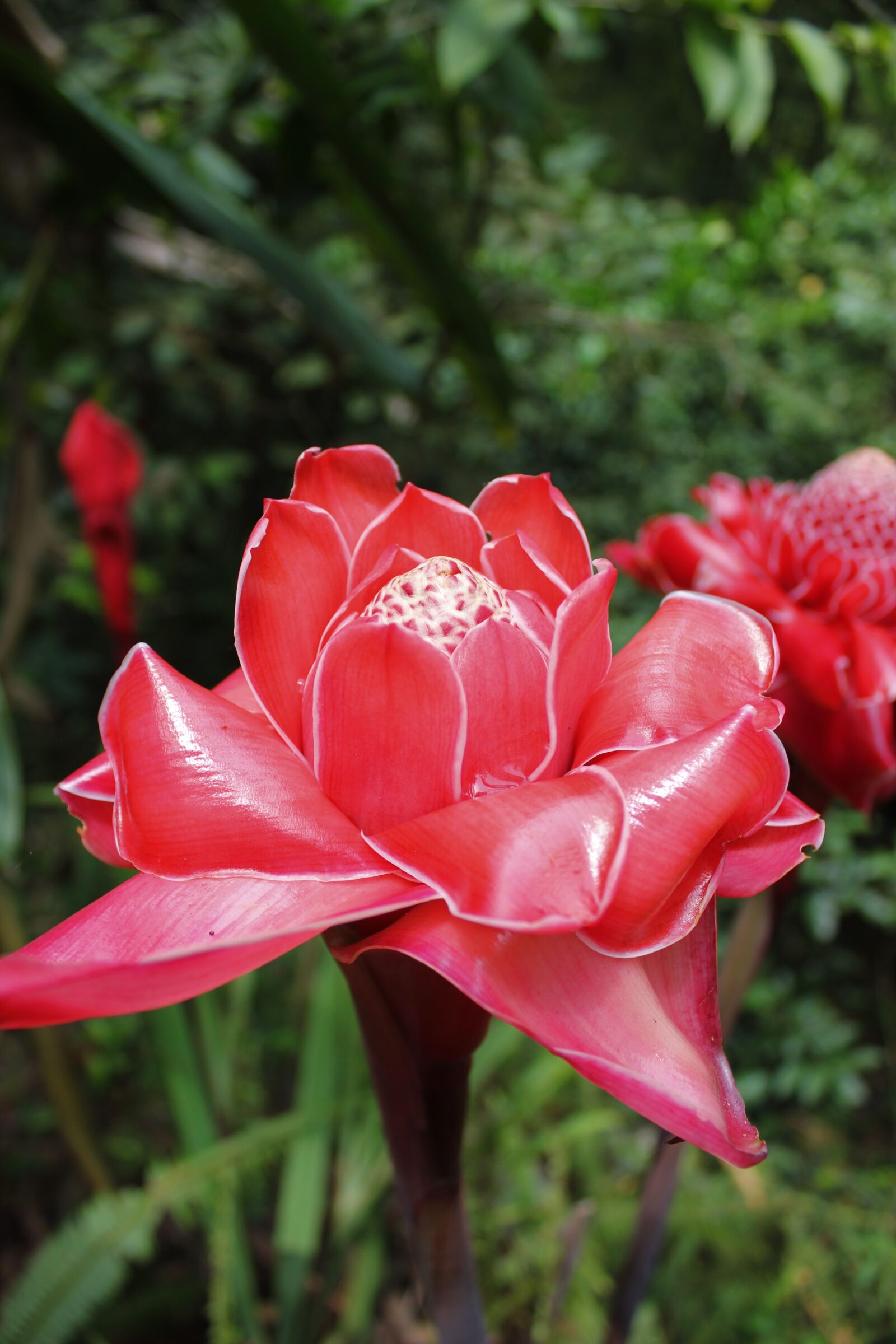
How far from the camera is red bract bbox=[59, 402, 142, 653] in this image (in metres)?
0.79

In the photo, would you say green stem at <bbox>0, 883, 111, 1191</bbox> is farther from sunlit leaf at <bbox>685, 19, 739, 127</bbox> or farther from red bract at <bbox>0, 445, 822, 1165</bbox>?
sunlit leaf at <bbox>685, 19, 739, 127</bbox>

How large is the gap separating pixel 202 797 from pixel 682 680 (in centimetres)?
13

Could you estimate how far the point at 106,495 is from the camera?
0.85 m

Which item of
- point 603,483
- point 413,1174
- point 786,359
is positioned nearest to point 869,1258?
point 413,1174

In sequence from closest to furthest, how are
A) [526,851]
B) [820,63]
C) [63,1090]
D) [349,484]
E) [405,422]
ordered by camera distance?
[526,851] < [349,484] < [820,63] < [63,1090] < [405,422]

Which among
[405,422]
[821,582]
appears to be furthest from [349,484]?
[405,422]

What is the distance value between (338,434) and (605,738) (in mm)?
1569

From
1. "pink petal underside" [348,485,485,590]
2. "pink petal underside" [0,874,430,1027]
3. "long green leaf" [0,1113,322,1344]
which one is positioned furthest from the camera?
"long green leaf" [0,1113,322,1344]

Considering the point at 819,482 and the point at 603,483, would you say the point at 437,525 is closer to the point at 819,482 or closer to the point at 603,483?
the point at 819,482

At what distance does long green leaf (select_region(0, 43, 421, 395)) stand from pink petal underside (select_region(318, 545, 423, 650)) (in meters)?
0.74

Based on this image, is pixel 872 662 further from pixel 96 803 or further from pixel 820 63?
pixel 820 63

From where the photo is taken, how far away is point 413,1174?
0.27 m

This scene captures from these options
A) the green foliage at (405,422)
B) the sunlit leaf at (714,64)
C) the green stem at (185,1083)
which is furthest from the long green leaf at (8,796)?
the sunlit leaf at (714,64)

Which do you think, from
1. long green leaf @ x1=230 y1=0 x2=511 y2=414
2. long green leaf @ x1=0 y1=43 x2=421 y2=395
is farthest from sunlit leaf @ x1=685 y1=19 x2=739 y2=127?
long green leaf @ x1=0 y1=43 x2=421 y2=395
